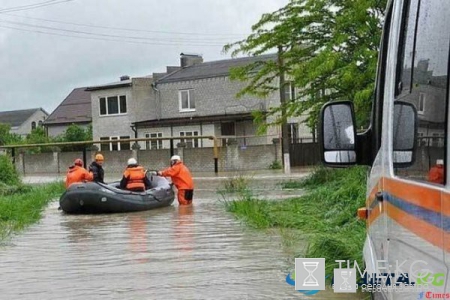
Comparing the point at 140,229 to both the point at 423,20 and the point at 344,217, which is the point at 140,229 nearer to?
the point at 344,217

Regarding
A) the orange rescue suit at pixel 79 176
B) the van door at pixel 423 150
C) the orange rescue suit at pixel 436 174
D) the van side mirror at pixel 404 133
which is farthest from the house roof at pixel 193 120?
the orange rescue suit at pixel 436 174

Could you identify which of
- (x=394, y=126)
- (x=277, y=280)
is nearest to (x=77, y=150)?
(x=277, y=280)

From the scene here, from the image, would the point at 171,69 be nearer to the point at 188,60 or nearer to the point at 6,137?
the point at 188,60

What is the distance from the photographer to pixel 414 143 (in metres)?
2.94

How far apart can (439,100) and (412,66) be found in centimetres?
61

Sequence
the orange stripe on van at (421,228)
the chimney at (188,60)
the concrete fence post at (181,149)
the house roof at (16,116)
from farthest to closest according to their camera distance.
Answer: the house roof at (16,116) → the chimney at (188,60) → the concrete fence post at (181,149) → the orange stripe on van at (421,228)

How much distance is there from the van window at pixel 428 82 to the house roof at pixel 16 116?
100005mm

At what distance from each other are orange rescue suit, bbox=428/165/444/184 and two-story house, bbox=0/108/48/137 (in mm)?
98659

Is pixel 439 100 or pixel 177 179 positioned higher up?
pixel 439 100

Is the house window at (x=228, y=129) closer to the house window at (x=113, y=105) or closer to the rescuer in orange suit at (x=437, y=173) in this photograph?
the house window at (x=113, y=105)

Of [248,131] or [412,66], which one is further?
[248,131]

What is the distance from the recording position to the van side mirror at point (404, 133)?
9.76 ft

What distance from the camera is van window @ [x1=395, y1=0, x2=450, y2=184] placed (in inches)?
97.3

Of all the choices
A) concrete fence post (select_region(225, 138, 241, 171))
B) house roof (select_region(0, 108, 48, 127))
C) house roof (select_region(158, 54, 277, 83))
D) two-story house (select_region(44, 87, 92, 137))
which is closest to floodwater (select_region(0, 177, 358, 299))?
concrete fence post (select_region(225, 138, 241, 171))
